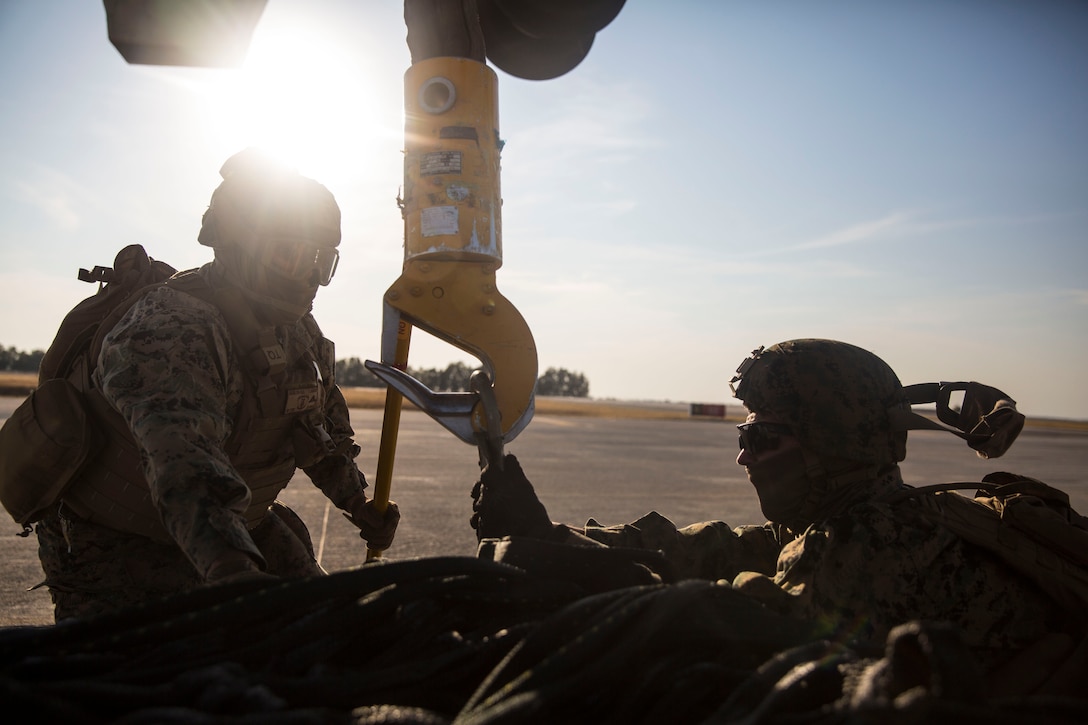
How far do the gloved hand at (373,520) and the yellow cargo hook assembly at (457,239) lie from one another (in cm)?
86

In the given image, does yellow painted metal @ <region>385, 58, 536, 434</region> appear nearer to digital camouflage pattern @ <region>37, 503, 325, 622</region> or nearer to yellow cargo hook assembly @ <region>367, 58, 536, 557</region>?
yellow cargo hook assembly @ <region>367, 58, 536, 557</region>

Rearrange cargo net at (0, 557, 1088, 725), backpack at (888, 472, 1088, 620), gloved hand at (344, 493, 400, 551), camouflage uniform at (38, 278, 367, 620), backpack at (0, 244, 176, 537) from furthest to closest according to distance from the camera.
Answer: gloved hand at (344, 493, 400, 551)
backpack at (0, 244, 176, 537)
backpack at (888, 472, 1088, 620)
camouflage uniform at (38, 278, 367, 620)
cargo net at (0, 557, 1088, 725)

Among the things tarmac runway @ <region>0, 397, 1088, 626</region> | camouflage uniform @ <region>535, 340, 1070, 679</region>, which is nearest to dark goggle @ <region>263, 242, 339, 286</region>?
camouflage uniform @ <region>535, 340, 1070, 679</region>

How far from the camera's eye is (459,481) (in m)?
11.0

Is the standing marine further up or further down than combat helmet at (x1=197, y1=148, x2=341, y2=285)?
further down

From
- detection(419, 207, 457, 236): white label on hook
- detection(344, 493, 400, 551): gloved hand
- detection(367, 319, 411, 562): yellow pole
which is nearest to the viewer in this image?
detection(419, 207, 457, 236): white label on hook

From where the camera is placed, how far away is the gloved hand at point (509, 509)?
2.35m

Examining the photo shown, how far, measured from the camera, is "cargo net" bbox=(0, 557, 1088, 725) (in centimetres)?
133

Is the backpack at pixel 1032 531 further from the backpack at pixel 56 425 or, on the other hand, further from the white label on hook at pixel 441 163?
the backpack at pixel 56 425

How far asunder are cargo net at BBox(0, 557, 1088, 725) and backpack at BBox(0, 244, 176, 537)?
1178 mm

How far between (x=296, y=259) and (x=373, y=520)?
1.33 metres

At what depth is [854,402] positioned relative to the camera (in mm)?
2725

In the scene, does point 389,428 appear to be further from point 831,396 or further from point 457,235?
point 831,396

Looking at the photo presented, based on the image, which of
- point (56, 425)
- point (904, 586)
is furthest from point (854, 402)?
point (56, 425)
